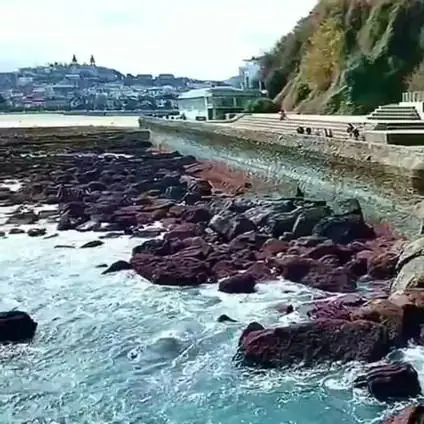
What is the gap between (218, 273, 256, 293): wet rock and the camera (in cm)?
1372

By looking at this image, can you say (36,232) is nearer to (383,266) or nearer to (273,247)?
(273,247)

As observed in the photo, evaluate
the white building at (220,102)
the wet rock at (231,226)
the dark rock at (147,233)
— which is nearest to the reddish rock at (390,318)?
the wet rock at (231,226)

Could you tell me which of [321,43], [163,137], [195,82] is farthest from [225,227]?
[195,82]

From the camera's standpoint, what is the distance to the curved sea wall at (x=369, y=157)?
15.2 metres

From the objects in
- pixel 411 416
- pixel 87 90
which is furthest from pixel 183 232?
pixel 87 90

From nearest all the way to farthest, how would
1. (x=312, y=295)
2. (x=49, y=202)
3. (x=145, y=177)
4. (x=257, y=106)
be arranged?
(x=312, y=295), (x=49, y=202), (x=145, y=177), (x=257, y=106)

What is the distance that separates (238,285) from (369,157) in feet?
17.2

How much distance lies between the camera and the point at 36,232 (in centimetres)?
2058

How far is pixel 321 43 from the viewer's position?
41125 mm

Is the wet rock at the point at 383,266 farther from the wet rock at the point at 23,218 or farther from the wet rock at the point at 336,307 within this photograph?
the wet rock at the point at 23,218

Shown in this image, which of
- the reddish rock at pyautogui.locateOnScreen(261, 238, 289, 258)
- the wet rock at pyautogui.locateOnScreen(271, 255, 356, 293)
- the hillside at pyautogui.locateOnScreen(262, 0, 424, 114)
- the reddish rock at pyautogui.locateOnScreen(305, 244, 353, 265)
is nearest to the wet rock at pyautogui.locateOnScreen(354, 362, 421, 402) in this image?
the wet rock at pyautogui.locateOnScreen(271, 255, 356, 293)

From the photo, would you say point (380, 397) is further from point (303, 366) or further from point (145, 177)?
point (145, 177)

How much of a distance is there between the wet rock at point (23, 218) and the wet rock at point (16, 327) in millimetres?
10754

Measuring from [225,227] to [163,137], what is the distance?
32398mm
